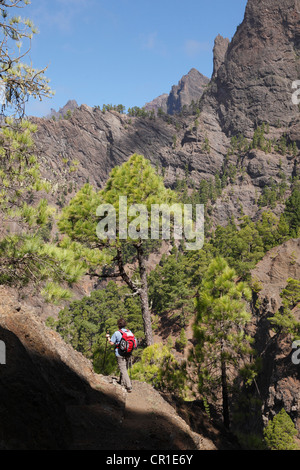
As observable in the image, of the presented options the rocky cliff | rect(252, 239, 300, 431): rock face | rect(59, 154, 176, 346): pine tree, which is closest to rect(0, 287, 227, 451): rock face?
rect(59, 154, 176, 346): pine tree

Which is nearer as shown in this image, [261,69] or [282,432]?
[282,432]

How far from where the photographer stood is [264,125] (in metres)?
114

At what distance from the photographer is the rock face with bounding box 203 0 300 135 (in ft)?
390

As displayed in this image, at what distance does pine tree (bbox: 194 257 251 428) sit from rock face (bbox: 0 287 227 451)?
144 centimetres

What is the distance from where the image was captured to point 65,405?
426 centimetres

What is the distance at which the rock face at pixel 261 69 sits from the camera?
119 meters

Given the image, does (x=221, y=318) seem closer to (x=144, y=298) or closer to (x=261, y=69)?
(x=144, y=298)

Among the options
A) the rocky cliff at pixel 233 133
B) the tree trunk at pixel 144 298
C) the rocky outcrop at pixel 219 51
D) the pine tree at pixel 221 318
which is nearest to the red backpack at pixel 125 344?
the pine tree at pixel 221 318

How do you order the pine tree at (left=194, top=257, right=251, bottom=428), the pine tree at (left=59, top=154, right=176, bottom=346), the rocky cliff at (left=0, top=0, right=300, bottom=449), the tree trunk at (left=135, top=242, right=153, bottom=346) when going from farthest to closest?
the rocky cliff at (left=0, top=0, right=300, bottom=449), the tree trunk at (left=135, top=242, right=153, bottom=346), the pine tree at (left=59, top=154, right=176, bottom=346), the pine tree at (left=194, top=257, right=251, bottom=428)

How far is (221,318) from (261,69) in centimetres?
14316

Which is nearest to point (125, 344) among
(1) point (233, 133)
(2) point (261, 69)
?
(1) point (233, 133)

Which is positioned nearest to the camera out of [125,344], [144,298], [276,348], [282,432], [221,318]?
[125,344]

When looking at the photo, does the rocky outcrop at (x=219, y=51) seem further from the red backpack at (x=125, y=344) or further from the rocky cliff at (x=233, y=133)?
the red backpack at (x=125, y=344)

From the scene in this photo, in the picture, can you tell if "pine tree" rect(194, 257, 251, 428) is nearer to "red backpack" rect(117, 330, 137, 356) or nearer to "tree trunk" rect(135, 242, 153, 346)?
"tree trunk" rect(135, 242, 153, 346)
